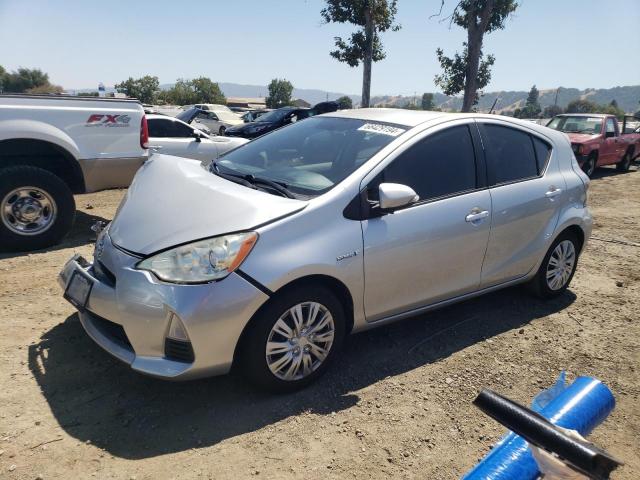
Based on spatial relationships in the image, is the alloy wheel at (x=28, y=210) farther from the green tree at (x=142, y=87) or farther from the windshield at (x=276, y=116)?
the green tree at (x=142, y=87)

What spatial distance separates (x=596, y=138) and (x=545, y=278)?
10095mm

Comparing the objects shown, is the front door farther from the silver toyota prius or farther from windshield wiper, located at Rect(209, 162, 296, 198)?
windshield wiper, located at Rect(209, 162, 296, 198)

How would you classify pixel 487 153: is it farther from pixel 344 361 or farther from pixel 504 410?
pixel 504 410

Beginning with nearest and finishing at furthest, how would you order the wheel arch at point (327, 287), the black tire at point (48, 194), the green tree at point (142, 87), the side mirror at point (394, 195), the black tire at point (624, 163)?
the wheel arch at point (327, 287) → the side mirror at point (394, 195) → the black tire at point (48, 194) → the black tire at point (624, 163) → the green tree at point (142, 87)

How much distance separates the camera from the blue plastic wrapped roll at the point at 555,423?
0.99 metres

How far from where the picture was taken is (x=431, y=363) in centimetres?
336

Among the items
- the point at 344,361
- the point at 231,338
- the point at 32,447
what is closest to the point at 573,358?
the point at 344,361

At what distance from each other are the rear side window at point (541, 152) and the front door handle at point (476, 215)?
3.07 feet

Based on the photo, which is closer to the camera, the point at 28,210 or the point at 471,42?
the point at 28,210

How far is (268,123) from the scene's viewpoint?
1415 cm

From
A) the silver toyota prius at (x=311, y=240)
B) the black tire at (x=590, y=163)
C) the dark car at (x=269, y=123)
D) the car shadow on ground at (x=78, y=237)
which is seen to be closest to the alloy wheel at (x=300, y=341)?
the silver toyota prius at (x=311, y=240)

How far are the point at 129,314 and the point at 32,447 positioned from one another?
75cm

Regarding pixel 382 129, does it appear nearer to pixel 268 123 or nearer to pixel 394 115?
pixel 394 115

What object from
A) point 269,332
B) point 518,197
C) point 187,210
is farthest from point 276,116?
point 269,332
